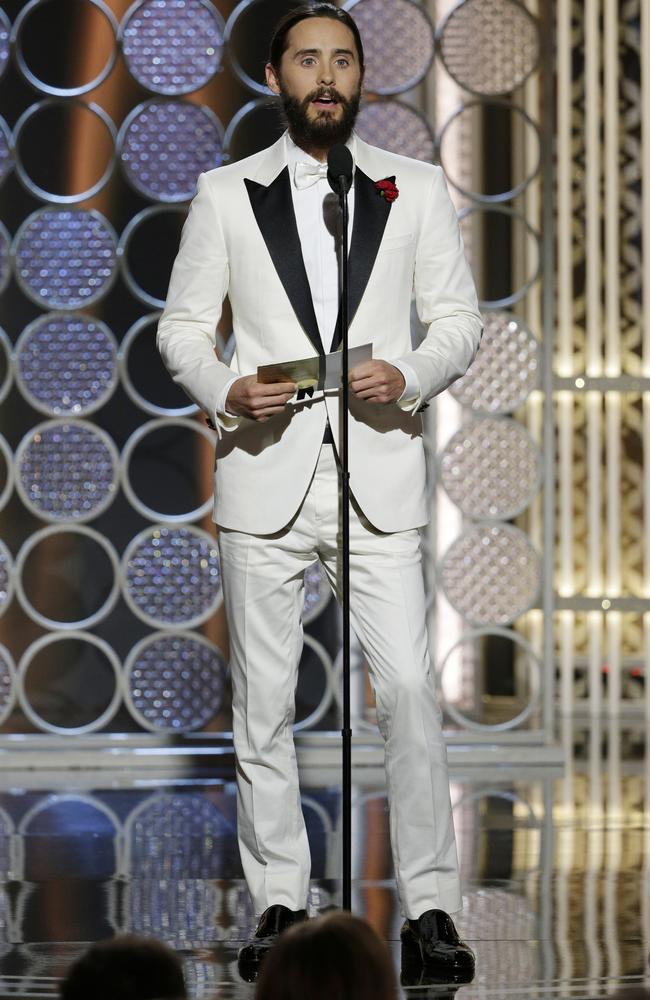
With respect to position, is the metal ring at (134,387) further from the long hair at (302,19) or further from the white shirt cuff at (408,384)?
the white shirt cuff at (408,384)

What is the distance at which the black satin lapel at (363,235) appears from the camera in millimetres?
2658

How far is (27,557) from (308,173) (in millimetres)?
2193

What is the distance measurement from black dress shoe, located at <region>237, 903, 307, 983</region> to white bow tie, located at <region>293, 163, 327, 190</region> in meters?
1.24

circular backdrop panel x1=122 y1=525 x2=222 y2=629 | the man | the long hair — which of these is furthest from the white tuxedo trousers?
circular backdrop panel x1=122 y1=525 x2=222 y2=629

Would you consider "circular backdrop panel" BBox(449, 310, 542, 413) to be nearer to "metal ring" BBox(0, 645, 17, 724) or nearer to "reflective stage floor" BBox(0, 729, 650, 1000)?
"reflective stage floor" BBox(0, 729, 650, 1000)

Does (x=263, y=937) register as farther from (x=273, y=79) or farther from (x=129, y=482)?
(x=129, y=482)

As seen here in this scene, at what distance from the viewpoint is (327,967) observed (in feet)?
4.51

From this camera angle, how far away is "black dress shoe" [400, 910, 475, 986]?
254 cm

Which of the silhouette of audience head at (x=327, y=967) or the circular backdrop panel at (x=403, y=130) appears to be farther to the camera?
the circular backdrop panel at (x=403, y=130)

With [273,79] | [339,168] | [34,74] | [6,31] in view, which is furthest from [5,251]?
[339,168]

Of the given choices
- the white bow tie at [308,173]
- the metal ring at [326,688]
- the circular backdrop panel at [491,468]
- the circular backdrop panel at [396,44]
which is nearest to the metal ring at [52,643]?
the metal ring at [326,688]

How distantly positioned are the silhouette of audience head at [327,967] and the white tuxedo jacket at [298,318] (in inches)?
49.4

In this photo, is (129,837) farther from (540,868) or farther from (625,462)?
(625,462)

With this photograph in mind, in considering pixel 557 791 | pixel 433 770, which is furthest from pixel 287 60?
pixel 557 791
